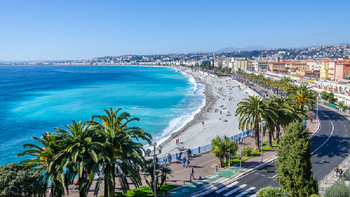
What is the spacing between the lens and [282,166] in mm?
14727

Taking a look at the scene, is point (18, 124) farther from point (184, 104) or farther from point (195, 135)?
point (184, 104)

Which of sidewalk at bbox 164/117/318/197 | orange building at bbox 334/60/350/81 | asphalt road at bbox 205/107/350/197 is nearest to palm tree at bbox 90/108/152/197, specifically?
sidewalk at bbox 164/117/318/197

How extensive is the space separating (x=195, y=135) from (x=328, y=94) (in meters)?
38.5

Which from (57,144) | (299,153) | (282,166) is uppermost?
(57,144)

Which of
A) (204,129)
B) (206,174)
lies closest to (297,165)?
(206,174)

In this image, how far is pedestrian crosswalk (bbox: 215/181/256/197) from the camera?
17656 millimetres

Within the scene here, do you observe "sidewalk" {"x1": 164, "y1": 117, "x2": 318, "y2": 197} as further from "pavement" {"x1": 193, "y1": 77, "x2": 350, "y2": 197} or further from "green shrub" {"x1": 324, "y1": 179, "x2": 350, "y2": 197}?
"green shrub" {"x1": 324, "y1": 179, "x2": 350, "y2": 197}

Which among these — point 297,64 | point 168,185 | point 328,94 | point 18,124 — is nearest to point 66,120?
point 18,124

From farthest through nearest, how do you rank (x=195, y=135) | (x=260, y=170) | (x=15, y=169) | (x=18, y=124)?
(x=18, y=124) → (x=195, y=135) → (x=260, y=170) → (x=15, y=169)

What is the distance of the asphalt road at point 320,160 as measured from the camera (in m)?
18.5

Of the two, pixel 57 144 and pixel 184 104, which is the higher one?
pixel 57 144

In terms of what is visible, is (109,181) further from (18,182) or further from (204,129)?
(204,129)

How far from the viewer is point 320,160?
942 inches

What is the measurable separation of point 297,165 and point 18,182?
14885mm
